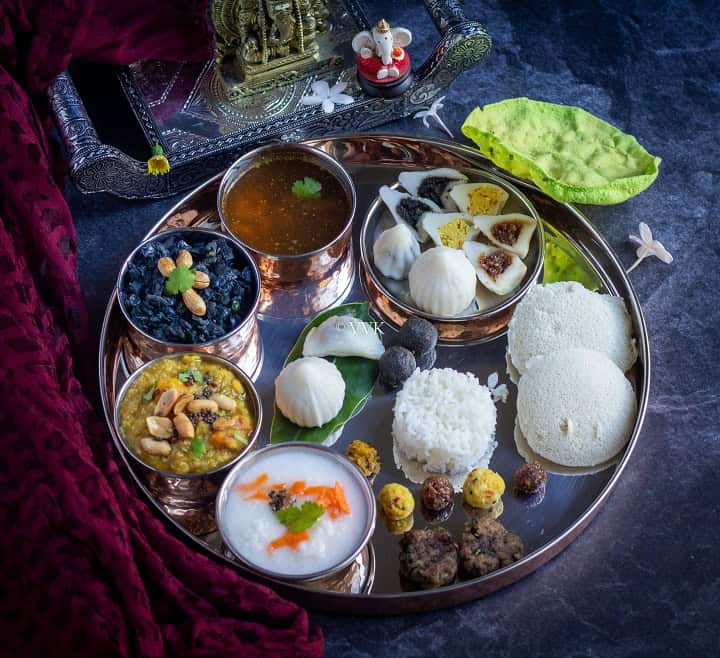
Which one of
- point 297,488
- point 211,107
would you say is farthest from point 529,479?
point 211,107

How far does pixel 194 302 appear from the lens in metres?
2.48

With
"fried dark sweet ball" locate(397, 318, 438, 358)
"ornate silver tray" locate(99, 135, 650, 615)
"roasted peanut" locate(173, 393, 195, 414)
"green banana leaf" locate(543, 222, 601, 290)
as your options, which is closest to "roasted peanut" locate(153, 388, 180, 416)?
"roasted peanut" locate(173, 393, 195, 414)

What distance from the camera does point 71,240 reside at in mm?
2572

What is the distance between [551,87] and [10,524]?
80.8 inches

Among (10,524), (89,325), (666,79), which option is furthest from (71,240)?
(666,79)

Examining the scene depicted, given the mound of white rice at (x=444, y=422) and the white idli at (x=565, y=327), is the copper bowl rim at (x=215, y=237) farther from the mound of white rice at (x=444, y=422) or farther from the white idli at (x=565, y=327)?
the white idli at (x=565, y=327)

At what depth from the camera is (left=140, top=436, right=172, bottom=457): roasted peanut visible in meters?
2.28

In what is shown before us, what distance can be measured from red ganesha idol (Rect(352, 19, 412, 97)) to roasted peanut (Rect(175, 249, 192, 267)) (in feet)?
2.50

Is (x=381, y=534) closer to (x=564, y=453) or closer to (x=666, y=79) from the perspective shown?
(x=564, y=453)

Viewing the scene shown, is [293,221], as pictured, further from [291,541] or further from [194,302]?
[291,541]

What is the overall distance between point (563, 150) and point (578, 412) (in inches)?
33.6

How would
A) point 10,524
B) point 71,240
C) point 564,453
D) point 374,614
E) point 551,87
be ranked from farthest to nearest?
point 551,87
point 71,240
point 564,453
point 374,614
point 10,524

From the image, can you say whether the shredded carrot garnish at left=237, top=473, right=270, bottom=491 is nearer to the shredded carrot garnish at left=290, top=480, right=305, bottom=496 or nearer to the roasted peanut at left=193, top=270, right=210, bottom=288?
the shredded carrot garnish at left=290, top=480, right=305, bottom=496

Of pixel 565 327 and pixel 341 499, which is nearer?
pixel 341 499
